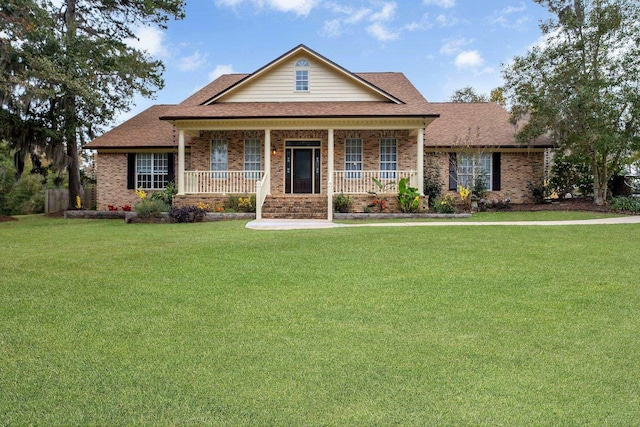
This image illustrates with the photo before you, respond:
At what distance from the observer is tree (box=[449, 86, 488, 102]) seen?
38681mm

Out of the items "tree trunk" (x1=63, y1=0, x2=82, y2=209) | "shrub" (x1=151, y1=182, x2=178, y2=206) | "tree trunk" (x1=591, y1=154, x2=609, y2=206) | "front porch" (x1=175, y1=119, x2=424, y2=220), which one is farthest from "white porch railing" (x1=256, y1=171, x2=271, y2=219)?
"tree trunk" (x1=591, y1=154, x2=609, y2=206)

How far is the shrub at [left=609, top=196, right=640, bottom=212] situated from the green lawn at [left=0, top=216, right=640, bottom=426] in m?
10.0

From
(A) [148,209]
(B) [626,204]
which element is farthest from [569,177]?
(A) [148,209]

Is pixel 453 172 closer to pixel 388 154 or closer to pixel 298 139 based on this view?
pixel 388 154

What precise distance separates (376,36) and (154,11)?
10.4m

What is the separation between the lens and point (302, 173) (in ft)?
63.3

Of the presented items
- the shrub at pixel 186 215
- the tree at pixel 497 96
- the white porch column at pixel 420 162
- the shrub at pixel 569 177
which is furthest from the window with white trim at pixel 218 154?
the tree at pixel 497 96

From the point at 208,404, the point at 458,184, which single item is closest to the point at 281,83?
the point at 458,184

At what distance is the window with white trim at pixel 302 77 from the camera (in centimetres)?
1903

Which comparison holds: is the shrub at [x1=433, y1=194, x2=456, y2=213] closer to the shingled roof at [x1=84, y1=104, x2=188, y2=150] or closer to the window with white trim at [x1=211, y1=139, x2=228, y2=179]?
the window with white trim at [x1=211, y1=139, x2=228, y2=179]

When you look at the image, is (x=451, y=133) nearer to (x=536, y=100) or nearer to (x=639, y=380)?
(x=536, y=100)

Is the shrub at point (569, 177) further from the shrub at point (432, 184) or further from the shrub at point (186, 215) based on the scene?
the shrub at point (186, 215)

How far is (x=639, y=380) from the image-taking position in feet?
11.2

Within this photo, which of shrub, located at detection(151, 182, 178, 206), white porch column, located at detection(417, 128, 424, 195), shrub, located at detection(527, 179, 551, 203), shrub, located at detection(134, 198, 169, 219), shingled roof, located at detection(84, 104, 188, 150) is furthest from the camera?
shingled roof, located at detection(84, 104, 188, 150)
